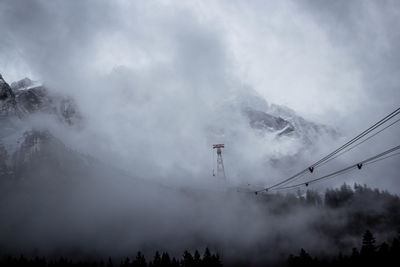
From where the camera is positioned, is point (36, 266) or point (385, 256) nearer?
point (385, 256)

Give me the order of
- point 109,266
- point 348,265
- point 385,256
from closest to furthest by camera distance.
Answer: point 385,256 < point 348,265 < point 109,266

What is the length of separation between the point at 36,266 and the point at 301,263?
160 m

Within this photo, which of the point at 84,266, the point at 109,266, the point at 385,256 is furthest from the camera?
the point at 84,266

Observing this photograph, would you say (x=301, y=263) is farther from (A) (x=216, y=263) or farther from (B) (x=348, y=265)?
(A) (x=216, y=263)

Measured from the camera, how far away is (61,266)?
177000 millimetres

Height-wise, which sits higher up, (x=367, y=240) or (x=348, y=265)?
(x=367, y=240)

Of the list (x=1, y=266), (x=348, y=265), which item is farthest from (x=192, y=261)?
(x=1, y=266)

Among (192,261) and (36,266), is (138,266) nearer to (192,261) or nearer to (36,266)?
(192,261)

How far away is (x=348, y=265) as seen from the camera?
117812 millimetres

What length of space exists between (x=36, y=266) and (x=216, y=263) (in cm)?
12097

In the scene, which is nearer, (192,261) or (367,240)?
(367,240)

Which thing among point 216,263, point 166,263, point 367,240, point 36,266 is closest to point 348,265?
point 367,240

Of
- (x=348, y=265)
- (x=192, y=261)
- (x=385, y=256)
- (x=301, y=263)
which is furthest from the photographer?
(x=192, y=261)

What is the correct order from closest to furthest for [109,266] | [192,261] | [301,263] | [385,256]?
[385,256] < [301,263] < [192,261] < [109,266]
